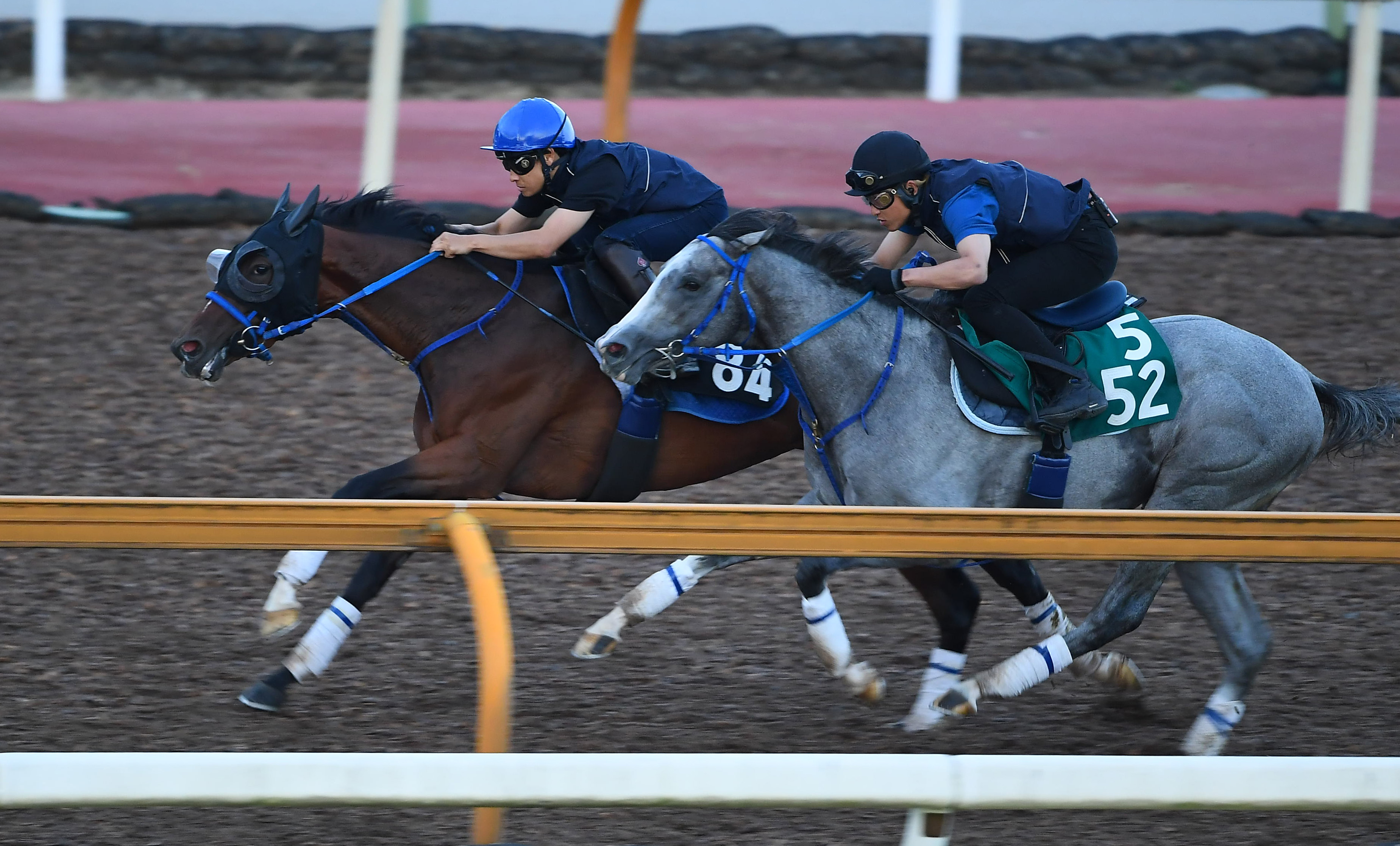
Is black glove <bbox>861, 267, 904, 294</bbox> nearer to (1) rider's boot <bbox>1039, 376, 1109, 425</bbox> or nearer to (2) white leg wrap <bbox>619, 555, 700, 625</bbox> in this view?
(1) rider's boot <bbox>1039, 376, 1109, 425</bbox>

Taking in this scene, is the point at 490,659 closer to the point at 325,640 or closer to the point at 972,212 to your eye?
the point at 325,640

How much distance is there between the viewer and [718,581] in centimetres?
649

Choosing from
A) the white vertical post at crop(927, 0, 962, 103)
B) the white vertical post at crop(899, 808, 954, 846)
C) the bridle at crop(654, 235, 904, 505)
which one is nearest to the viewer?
the white vertical post at crop(899, 808, 954, 846)

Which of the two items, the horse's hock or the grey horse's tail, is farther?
the horse's hock

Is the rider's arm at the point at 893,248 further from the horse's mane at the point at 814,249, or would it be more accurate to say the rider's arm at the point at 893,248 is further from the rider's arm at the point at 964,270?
the rider's arm at the point at 964,270

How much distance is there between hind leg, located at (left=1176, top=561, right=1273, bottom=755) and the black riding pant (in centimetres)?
78

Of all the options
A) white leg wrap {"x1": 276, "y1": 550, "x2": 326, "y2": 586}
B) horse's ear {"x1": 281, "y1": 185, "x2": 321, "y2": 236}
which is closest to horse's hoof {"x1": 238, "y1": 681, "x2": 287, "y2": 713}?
white leg wrap {"x1": 276, "y1": 550, "x2": 326, "y2": 586}

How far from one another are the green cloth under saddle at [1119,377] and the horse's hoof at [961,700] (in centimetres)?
85

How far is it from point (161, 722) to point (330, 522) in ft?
5.85

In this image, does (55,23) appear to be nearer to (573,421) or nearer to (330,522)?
(573,421)

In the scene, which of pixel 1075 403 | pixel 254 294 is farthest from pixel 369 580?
pixel 1075 403

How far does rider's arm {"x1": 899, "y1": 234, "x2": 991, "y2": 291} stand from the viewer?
4539 millimetres

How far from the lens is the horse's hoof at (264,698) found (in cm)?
486

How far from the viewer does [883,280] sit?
4.74m
